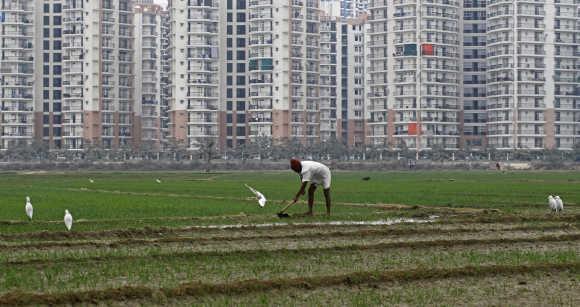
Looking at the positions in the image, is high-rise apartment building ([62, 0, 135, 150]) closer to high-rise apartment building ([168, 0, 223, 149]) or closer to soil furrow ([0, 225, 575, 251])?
high-rise apartment building ([168, 0, 223, 149])

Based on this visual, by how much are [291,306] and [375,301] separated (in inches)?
54.8

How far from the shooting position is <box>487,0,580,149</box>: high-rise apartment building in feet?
588

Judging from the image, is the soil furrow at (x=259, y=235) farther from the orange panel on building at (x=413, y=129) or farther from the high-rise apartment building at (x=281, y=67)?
the high-rise apartment building at (x=281, y=67)

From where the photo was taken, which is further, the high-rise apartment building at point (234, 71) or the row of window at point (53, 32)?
the row of window at point (53, 32)

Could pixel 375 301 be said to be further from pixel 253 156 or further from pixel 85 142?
pixel 85 142

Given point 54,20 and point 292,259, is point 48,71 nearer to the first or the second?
point 54,20

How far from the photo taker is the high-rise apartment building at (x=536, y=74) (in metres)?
179

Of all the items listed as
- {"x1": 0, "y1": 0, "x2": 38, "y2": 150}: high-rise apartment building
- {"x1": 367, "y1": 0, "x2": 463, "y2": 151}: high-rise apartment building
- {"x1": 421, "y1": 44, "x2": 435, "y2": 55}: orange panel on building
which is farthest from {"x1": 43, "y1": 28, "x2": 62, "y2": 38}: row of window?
{"x1": 421, "y1": 44, "x2": 435, "y2": 55}: orange panel on building

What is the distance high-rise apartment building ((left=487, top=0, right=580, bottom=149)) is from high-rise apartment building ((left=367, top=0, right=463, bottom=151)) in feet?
29.0

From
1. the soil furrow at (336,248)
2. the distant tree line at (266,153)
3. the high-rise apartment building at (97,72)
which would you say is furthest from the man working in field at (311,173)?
the high-rise apartment building at (97,72)

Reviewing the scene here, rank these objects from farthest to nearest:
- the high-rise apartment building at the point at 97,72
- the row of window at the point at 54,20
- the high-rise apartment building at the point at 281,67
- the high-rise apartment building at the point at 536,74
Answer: the row of window at the point at 54,20
the high-rise apartment building at the point at 97,72
the high-rise apartment building at the point at 281,67
the high-rise apartment building at the point at 536,74

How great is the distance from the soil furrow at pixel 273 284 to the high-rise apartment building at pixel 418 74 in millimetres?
162855

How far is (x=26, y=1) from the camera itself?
195 metres

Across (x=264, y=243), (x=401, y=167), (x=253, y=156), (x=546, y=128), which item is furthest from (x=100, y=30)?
(x=264, y=243)
